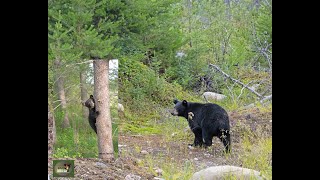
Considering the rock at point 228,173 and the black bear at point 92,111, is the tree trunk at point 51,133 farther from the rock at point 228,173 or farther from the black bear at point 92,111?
the rock at point 228,173

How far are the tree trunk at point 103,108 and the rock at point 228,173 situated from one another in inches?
41.9

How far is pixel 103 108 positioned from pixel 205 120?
3.76 feet

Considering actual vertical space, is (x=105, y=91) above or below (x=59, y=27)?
below

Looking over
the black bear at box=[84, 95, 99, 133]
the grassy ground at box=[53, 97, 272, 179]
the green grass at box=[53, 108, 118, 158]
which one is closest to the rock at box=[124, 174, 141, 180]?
the grassy ground at box=[53, 97, 272, 179]

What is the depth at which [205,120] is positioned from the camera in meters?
7.01

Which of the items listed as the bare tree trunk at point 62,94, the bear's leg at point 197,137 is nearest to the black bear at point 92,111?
the bare tree trunk at point 62,94

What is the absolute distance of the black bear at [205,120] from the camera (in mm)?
6949

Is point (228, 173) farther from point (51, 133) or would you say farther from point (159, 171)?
point (51, 133)

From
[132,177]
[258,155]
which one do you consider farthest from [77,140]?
[258,155]

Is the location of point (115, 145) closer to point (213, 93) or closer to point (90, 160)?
point (90, 160)

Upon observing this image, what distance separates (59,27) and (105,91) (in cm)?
87
